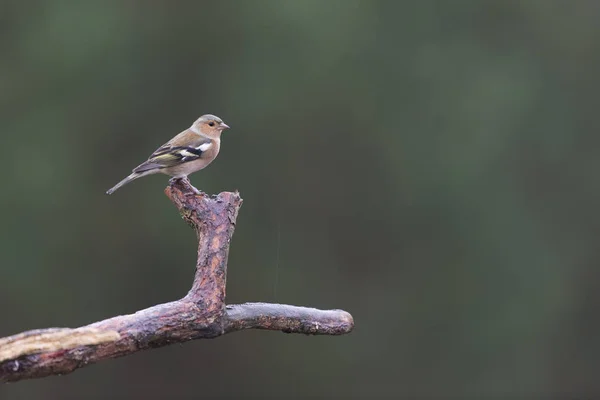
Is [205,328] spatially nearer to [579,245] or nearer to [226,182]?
[226,182]

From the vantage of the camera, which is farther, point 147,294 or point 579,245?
point 579,245

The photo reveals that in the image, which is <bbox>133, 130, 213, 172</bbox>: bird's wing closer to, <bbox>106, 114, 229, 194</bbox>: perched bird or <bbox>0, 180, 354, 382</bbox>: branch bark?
<bbox>106, 114, 229, 194</bbox>: perched bird

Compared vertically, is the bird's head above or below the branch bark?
above

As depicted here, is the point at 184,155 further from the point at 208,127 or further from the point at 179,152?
the point at 208,127

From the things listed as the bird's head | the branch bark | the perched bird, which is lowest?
the branch bark

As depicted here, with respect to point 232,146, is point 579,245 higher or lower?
lower

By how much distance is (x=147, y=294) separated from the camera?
16672 millimetres

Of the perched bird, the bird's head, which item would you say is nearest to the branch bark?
the perched bird

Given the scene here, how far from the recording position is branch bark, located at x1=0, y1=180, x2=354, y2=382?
14.2ft

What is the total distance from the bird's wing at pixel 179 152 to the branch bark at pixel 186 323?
1.41m

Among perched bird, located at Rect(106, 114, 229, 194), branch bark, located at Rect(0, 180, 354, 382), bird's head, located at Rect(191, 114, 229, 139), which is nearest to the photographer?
branch bark, located at Rect(0, 180, 354, 382)

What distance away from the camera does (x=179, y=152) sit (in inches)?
314

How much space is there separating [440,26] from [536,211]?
12.8 feet

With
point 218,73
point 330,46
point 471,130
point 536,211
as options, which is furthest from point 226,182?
point 536,211
